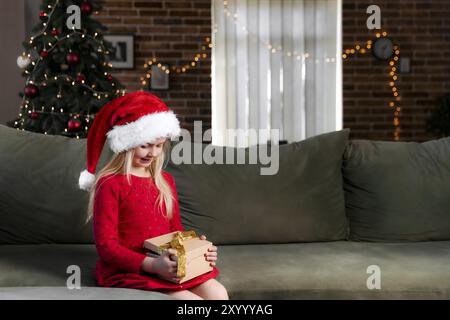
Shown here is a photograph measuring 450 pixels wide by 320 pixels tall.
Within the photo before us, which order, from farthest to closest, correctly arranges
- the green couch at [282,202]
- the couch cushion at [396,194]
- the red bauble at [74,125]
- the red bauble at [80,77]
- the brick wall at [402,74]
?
1. the brick wall at [402,74]
2. the red bauble at [80,77]
3. the red bauble at [74,125]
4. the couch cushion at [396,194]
5. the green couch at [282,202]

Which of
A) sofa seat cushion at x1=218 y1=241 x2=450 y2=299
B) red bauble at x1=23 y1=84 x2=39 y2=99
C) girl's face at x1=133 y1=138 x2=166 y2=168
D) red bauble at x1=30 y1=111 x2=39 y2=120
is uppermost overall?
red bauble at x1=23 y1=84 x2=39 y2=99

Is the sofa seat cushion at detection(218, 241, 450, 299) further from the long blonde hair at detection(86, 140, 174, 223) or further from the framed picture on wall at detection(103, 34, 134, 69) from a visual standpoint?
the framed picture on wall at detection(103, 34, 134, 69)

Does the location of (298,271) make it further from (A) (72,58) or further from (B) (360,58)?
(B) (360,58)

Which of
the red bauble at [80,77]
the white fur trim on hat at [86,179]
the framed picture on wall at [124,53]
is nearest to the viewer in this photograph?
the white fur trim on hat at [86,179]

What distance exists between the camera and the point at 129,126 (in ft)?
5.64

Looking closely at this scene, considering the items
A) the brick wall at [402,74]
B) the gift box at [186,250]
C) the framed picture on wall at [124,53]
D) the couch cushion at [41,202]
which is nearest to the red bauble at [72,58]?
the couch cushion at [41,202]

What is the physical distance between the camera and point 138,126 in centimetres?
171

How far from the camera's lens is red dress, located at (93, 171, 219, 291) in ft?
5.29

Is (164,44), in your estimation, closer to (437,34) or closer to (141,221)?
(437,34)

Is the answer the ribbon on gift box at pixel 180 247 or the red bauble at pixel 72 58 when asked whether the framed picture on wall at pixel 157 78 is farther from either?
the ribbon on gift box at pixel 180 247

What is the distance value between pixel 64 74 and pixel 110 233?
2227mm

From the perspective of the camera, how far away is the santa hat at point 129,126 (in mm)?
1713

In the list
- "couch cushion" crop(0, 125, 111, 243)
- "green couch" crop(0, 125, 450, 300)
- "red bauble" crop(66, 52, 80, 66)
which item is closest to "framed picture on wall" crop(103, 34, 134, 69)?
"red bauble" crop(66, 52, 80, 66)

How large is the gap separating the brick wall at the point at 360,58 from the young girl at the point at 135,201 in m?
3.74
